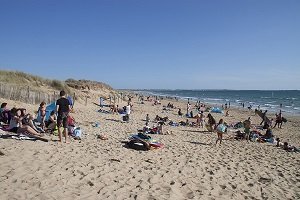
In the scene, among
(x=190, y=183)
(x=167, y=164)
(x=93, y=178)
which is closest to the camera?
(x=93, y=178)

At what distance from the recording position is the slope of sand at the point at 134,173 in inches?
228

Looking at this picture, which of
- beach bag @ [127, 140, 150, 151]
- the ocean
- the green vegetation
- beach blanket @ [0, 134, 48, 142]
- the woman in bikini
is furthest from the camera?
the ocean

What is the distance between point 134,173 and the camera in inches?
281

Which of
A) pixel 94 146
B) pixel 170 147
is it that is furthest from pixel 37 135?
pixel 170 147

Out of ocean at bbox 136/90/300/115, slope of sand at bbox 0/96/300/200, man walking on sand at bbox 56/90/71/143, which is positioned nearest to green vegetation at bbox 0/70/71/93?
man walking on sand at bbox 56/90/71/143

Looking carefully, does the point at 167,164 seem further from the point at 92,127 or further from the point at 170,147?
the point at 92,127

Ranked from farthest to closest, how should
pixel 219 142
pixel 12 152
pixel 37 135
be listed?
pixel 219 142
pixel 37 135
pixel 12 152

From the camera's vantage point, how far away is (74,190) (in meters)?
5.67

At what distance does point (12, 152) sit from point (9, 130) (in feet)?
8.11

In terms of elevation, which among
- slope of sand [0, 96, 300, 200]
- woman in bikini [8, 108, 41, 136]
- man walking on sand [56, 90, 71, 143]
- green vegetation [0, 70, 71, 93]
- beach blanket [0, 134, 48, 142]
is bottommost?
slope of sand [0, 96, 300, 200]

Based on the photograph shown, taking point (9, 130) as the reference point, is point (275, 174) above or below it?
below

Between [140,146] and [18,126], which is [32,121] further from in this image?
[140,146]

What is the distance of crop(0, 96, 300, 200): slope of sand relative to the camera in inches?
228

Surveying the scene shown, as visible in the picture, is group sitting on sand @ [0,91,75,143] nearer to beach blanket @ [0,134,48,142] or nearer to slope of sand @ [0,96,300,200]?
beach blanket @ [0,134,48,142]
